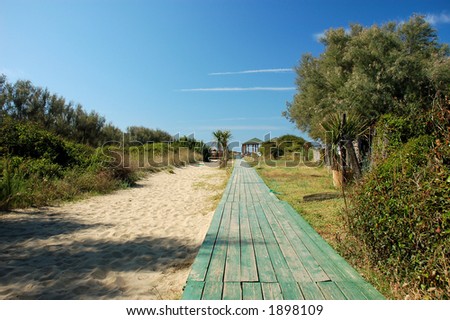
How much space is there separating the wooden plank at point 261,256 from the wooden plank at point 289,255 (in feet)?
0.66

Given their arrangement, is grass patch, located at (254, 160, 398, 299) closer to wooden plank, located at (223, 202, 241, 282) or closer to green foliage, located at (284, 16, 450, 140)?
wooden plank, located at (223, 202, 241, 282)

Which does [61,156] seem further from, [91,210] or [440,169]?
[440,169]

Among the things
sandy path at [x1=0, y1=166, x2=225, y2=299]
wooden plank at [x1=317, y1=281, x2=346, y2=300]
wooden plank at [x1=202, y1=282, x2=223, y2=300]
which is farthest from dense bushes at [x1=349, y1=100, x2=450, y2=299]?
sandy path at [x1=0, y1=166, x2=225, y2=299]

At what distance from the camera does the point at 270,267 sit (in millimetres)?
3004

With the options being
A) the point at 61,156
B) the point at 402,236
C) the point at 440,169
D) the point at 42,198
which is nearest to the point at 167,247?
the point at 402,236

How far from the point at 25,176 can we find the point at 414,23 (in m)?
20.7

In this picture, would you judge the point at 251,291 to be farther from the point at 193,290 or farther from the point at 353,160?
the point at 353,160

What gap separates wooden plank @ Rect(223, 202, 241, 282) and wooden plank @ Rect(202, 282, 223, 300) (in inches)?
5.4

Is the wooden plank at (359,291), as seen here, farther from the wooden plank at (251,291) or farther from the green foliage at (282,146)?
the green foliage at (282,146)

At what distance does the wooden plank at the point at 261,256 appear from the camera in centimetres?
278

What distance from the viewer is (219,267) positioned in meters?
3.01

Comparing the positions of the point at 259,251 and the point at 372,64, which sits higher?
the point at 372,64

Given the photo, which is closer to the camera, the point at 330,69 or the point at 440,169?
the point at 440,169

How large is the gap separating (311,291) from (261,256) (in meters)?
0.93
